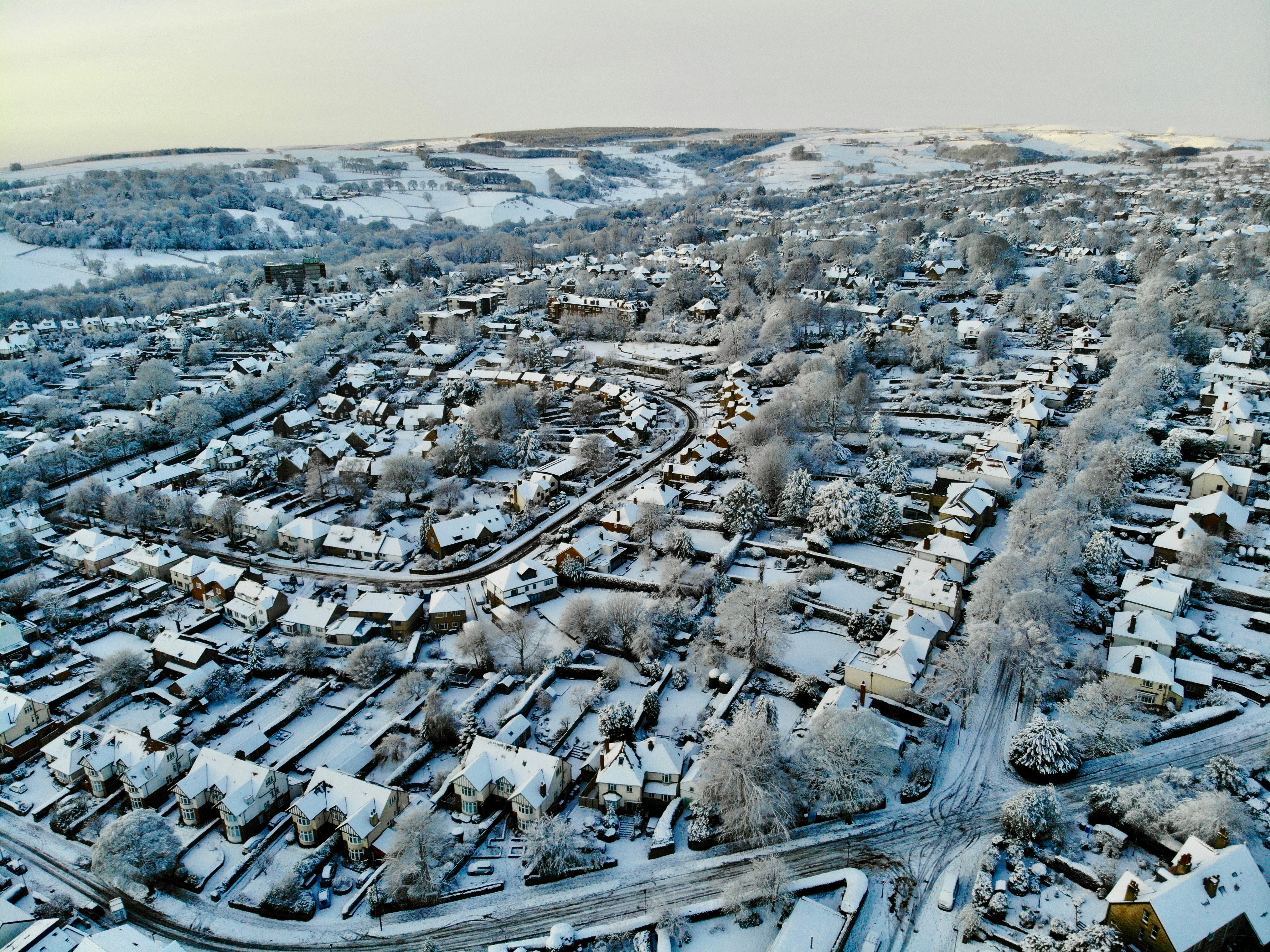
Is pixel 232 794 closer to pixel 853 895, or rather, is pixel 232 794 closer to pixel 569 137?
pixel 853 895

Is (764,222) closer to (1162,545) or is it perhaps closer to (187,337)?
(187,337)

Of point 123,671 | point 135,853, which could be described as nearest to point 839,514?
→ point 135,853

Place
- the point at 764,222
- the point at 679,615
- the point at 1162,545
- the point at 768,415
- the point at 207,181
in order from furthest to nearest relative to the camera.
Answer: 1. the point at 207,181
2. the point at 764,222
3. the point at 768,415
4. the point at 1162,545
5. the point at 679,615

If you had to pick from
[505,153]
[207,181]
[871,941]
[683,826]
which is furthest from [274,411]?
[505,153]

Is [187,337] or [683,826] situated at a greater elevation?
[187,337]

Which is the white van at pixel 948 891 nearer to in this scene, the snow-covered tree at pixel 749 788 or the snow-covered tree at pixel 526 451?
the snow-covered tree at pixel 749 788
